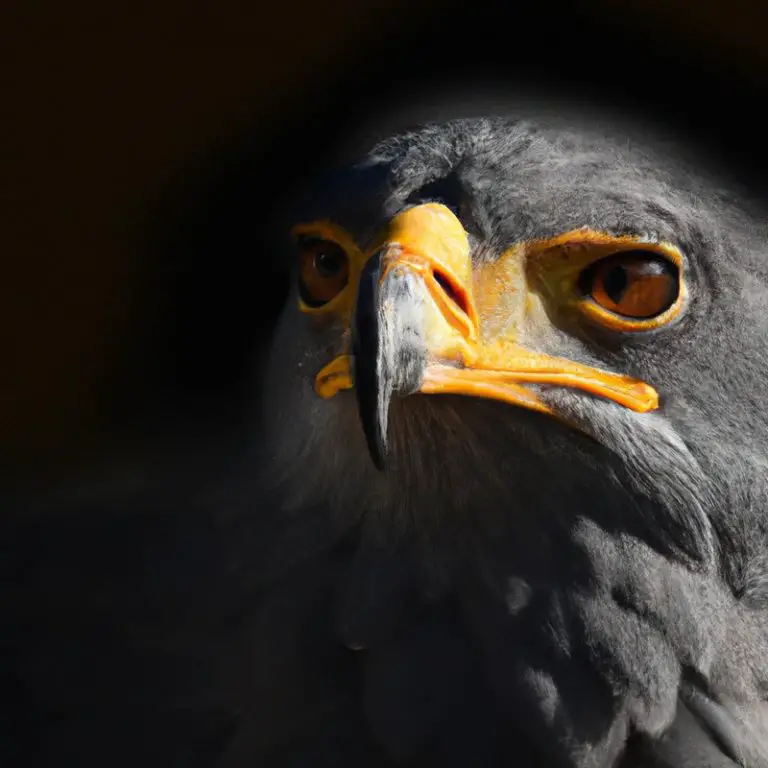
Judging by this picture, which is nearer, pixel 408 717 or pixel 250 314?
pixel 408 717

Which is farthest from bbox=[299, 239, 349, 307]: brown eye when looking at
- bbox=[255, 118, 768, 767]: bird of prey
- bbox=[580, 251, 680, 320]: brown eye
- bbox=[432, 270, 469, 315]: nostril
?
bbox=[580, 251, 680, 320]: brown eye

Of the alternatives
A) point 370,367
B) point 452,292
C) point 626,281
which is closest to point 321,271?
point 452,292

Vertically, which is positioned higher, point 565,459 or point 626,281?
point 626,281

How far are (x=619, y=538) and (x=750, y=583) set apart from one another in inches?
14.1

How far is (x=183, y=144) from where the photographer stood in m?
3.92

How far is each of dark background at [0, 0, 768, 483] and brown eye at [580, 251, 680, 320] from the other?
513mm

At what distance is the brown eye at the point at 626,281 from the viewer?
2.92m

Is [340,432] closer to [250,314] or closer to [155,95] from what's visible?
[250,314]

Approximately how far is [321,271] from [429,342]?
1.84 ft

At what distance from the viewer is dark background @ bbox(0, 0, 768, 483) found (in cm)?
348

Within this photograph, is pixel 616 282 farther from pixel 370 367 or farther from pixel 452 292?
pixel 370 367

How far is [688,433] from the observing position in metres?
2.99

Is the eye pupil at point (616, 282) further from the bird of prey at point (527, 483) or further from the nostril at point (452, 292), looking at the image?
the nostril at point (452, 292)

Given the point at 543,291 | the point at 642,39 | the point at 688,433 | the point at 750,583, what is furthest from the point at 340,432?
the point at 642,39
